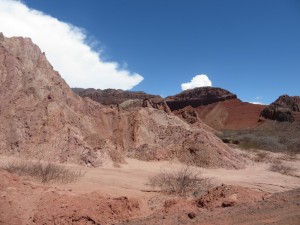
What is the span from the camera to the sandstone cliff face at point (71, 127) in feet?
67.9

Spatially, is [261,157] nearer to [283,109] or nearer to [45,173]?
[45,173]

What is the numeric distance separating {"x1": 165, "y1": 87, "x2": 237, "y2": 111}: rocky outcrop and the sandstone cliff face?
55.1 meters

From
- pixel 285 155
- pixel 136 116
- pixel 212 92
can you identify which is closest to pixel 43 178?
pixel 136 116

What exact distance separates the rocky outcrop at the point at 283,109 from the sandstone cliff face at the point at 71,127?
37009mm

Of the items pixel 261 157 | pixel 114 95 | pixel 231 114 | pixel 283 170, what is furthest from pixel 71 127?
pixel 114 95

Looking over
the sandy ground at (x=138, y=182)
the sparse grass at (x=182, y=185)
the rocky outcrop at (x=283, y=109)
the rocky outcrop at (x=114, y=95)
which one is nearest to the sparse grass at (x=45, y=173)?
the sandy ground at (x=138, y=182)

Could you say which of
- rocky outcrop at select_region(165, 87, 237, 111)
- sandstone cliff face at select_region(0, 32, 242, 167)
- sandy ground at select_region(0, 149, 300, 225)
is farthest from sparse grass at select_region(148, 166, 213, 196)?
rocky outcrop at select_region(165, 87, 237, 111)

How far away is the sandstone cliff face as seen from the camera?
→ 67.9 feet

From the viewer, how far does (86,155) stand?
2055cm

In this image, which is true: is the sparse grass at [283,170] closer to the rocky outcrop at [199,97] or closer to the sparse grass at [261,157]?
the sparse grass at [261,157]

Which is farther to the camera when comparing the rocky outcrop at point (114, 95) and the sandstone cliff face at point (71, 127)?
the rocky outcrop at point (114, 95)

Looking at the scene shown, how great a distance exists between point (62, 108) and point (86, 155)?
13.0ft

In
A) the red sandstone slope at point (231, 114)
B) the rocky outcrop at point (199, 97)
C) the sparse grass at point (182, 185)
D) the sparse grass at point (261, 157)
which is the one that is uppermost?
the rocky outcrop at point (199, 97)

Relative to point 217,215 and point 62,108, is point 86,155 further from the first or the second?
point 217,215
